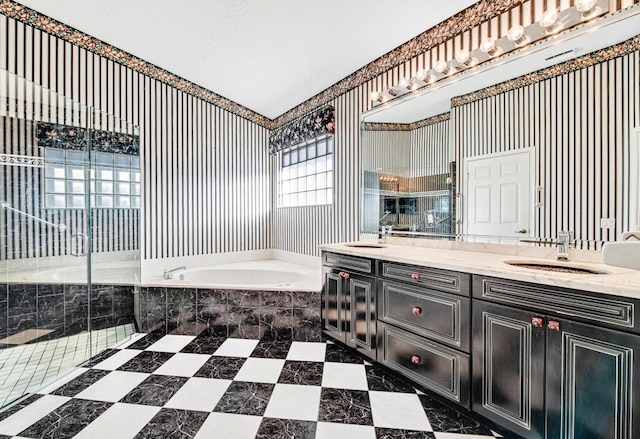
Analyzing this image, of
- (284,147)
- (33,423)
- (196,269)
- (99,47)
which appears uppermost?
(99,47)

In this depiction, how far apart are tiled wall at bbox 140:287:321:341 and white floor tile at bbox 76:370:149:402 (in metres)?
0.68

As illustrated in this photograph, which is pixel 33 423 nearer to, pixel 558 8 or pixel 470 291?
pixel 470 291

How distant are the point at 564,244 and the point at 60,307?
348 centimetres

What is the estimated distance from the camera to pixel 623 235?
1.40 meters

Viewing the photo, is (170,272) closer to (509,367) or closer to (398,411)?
(398,411)

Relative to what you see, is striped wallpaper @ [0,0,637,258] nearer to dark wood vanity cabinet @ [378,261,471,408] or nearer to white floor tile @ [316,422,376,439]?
dark wood vanity cabinet @ [378,261,471,408]

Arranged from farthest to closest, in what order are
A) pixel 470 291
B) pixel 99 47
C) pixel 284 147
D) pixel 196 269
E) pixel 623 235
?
pixel 284 147 → pixel 196 269 → pixel 99 47 → pixel 470 291 → pixel 623 235

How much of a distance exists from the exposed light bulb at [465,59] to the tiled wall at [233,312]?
2.09 metres

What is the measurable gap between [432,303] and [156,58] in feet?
11.0

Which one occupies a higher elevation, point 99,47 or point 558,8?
point 99,47

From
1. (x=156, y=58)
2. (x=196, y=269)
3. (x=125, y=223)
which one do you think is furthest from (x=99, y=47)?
(x=196, y=269)

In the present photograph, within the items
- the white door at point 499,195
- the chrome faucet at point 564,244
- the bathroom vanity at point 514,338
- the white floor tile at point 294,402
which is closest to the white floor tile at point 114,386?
the white floor tile at point 294,402

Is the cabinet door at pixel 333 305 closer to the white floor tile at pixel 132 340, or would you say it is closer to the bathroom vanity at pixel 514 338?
the bathroom vanity at pixel 514 338

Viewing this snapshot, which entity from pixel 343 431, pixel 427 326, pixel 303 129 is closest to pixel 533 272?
pixel 427 326
